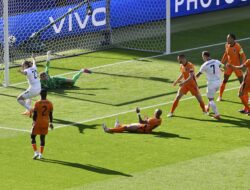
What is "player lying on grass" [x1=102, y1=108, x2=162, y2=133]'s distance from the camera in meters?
29.5

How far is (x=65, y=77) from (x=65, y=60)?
3.12 metres

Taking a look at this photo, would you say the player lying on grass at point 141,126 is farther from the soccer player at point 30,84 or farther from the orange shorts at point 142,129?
the soccer player at point 30,84

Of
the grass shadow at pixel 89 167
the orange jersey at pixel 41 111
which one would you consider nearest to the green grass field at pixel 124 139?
the grass shadow at pixel 89 167

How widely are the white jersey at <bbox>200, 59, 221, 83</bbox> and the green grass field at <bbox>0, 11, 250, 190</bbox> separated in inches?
48.8

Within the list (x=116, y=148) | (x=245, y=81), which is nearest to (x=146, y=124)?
(x=116, y=148)

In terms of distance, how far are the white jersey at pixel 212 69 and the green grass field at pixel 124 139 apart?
4.07ft

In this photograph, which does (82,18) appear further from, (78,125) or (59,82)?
(78,125)

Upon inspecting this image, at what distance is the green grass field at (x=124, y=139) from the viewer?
25.0m

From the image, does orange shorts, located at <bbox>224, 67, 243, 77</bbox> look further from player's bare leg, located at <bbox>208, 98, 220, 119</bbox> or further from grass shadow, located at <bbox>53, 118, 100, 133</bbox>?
grass shadow, located at <bbox>53, 118, 100, 133</bbox>

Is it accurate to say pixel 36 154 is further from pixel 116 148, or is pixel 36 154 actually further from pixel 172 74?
pixel 172 74

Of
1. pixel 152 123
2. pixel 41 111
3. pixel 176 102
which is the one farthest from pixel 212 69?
pixel 41 111

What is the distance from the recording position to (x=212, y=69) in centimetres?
3116

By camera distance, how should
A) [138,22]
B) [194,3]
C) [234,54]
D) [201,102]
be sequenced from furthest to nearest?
[194,3] < [138,22] < [234,54] < [201,102]

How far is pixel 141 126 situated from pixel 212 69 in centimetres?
327
